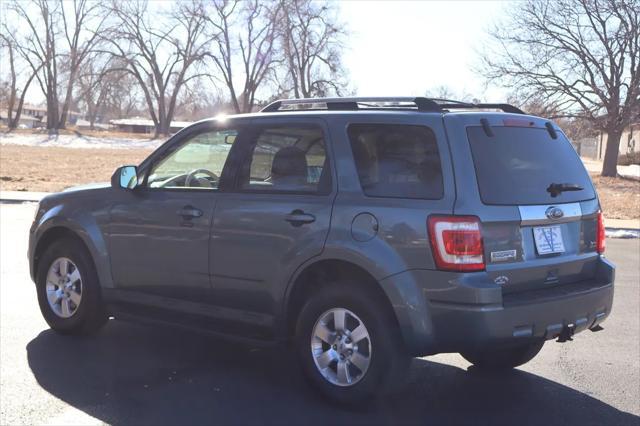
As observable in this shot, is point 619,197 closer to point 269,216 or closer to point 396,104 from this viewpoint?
point 396,104

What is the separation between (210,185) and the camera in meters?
5.39

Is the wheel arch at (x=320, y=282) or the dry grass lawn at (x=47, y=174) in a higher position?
the wheel arch at (x=320, y=282)

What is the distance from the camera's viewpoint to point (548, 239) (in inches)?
181

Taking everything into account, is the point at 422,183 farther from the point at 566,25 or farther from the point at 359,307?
Answer: the point at 566,25

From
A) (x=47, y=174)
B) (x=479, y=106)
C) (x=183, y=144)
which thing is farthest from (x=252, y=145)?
(x=47, y=174)

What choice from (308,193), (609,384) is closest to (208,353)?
(308,193)

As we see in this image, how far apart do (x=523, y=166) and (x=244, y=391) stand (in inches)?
91.1

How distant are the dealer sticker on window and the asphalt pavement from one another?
1028mm

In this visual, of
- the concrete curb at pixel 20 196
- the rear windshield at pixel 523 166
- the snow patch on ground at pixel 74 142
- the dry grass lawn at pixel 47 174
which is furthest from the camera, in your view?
the snow patch on ground at pixel 74 142

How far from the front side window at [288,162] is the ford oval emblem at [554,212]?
54.0 inches

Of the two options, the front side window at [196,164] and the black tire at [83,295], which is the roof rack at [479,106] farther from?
the black tire at [83,295]

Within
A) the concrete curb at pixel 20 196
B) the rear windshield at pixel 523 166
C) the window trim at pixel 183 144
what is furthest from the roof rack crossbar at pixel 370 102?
the concrete curb at pixel 20 196

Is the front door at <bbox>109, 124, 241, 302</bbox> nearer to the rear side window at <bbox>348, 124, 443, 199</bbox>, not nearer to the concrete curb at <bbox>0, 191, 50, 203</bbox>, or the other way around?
the rear side window at <bbox>348, 124, 443, 199</bbox>

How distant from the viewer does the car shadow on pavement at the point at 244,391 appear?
4500 millimetres
